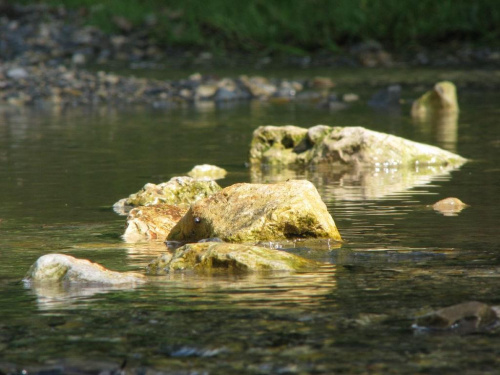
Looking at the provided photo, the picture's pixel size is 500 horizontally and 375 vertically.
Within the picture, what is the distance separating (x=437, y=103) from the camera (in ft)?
62.1

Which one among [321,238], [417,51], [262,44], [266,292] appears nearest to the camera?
[266,292]

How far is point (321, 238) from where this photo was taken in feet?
22.9

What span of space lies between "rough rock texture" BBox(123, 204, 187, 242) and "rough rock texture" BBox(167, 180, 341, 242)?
13.8 inches

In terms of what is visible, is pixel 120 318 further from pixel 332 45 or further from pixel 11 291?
pixel 332 45

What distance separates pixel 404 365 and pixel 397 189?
5.78 m

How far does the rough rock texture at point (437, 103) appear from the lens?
741 inches

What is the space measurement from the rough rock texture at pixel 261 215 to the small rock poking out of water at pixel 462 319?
2278mm

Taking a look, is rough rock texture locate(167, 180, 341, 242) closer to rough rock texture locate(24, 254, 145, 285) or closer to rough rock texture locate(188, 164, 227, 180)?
rough rock texture locate(24, 254, 145, 285)

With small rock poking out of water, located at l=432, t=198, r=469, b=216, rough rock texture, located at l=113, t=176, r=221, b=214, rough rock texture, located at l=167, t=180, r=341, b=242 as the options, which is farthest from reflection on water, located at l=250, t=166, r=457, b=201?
rough rock texture, located at l=167, t=180, r=341, b=242

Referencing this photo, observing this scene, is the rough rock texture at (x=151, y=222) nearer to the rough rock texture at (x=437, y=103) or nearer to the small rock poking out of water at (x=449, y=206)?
the small rock poking out of water at (x=449, y=206)

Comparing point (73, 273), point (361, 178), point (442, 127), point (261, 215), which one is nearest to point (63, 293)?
point (73, 273)

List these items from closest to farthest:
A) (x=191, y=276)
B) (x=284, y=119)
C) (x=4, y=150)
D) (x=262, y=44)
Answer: (x=191, y=276) → (x=4, y=150) → (x=284, y=119) → (x=262, y=44)

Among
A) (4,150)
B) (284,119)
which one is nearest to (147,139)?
(4,150)

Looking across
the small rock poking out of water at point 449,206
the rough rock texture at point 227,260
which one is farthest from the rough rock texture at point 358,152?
the rough rock texture at point 227,260
